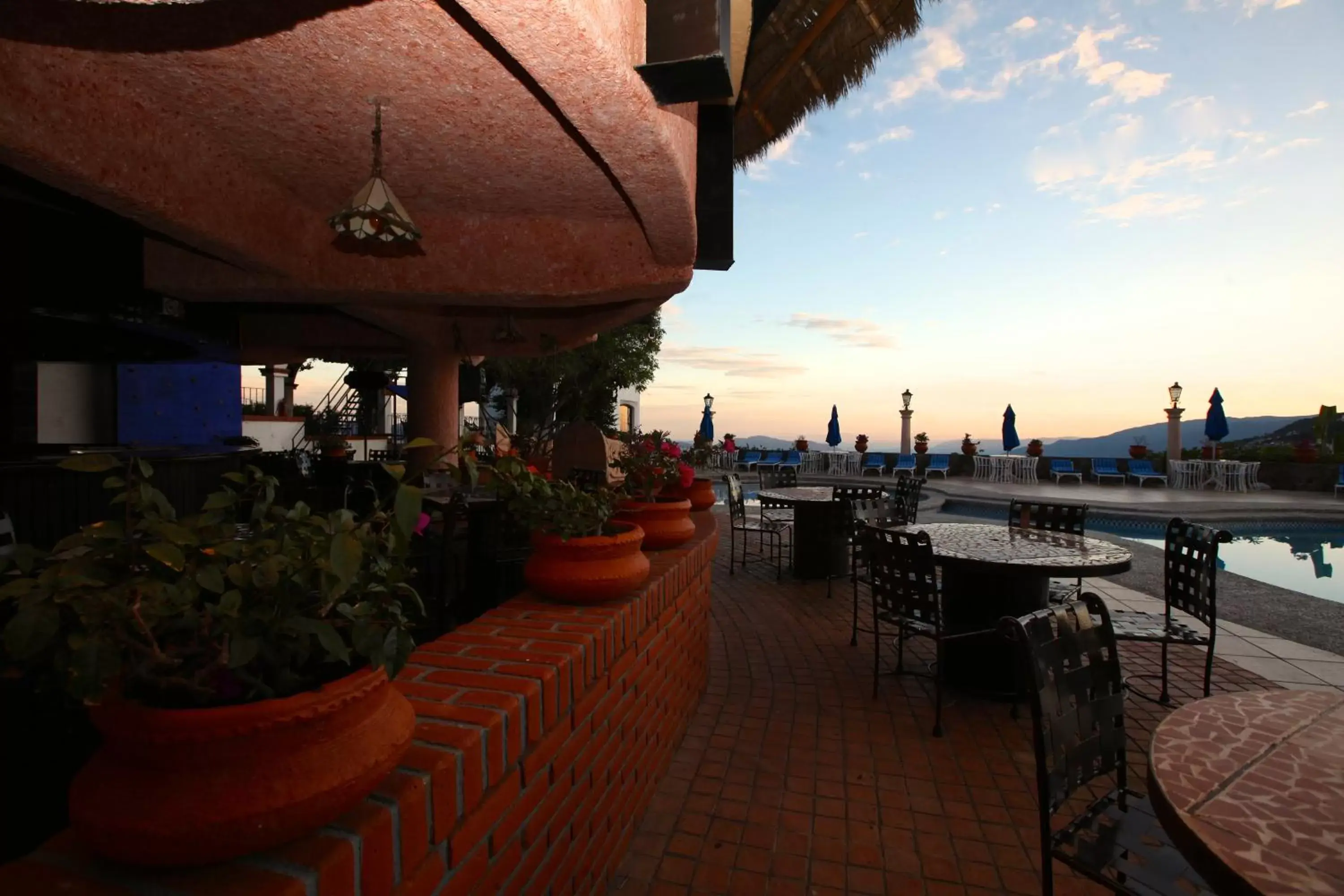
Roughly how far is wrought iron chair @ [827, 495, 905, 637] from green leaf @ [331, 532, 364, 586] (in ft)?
9.63

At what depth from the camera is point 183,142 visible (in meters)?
3.27

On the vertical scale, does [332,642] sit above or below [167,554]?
below

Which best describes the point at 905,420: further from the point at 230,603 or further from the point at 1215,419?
the point at 230,603

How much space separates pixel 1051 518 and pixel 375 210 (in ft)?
15.2

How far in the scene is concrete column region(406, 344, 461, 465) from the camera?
8.32 metres

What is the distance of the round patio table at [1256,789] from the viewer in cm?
98

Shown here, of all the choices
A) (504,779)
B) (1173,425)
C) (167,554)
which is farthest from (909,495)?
(1173,425)

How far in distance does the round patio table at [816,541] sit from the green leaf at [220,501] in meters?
5.17

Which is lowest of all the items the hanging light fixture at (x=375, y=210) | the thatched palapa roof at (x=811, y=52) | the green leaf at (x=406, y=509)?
the green leaf at (x=406, y=509)

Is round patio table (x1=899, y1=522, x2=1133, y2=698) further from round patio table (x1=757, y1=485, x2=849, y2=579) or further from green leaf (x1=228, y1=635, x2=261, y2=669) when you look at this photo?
green leaf (x1=228, y1=635, x2=261, y2=669)

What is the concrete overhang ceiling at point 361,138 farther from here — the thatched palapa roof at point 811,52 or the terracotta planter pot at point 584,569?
the thatched palapa roof at point 811,52

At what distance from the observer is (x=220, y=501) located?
88 cm

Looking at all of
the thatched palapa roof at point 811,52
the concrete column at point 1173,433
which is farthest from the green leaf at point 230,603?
the concrete column at point 1173,433

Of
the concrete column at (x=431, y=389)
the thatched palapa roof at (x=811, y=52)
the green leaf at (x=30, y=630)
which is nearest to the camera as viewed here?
the green leaf at (x=30, y=630)
